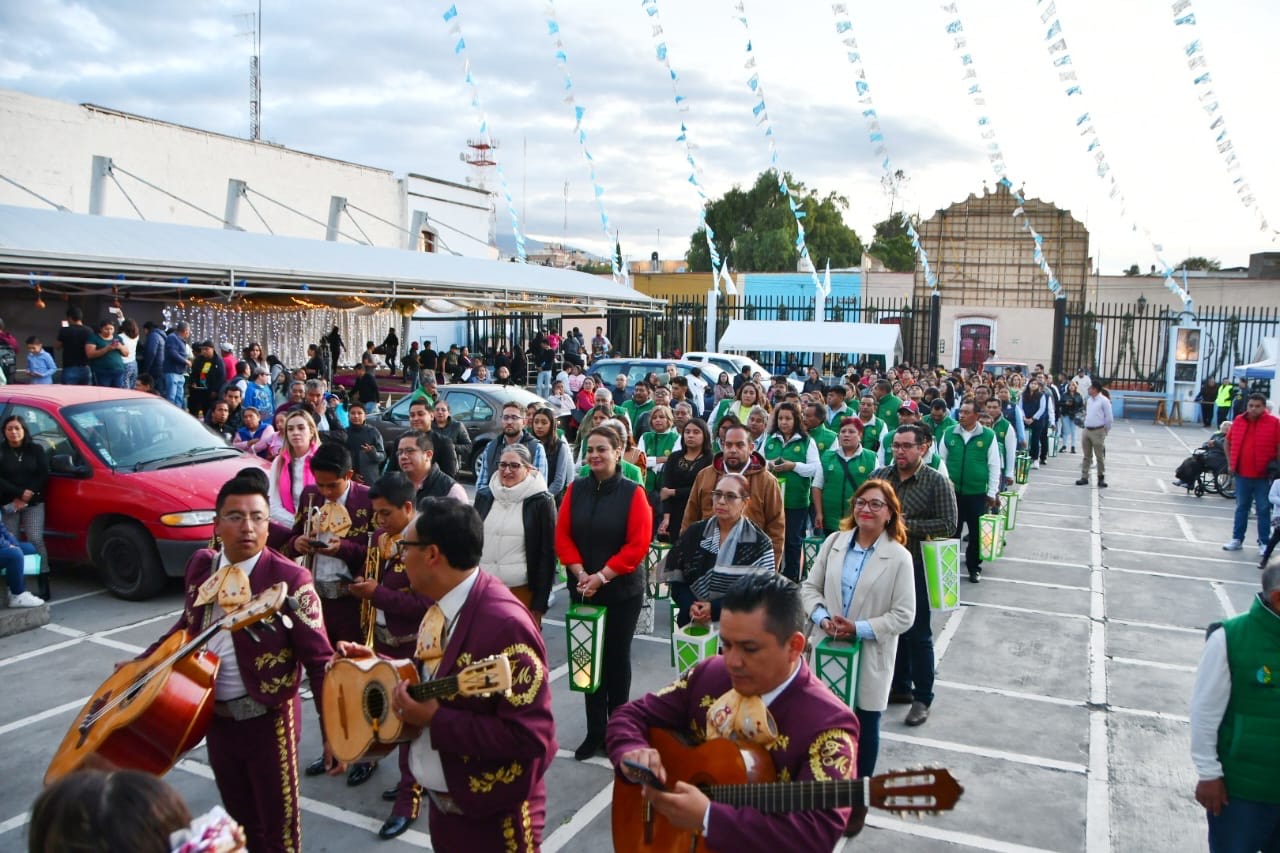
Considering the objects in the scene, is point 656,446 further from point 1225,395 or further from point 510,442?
point 1225,395

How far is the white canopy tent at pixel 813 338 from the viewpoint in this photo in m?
26.1

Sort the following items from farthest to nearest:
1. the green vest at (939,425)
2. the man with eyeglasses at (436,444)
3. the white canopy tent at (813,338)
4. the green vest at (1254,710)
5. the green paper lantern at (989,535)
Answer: the white canopy tent at (813,338), the green vest at (939,425), the green paper lantern at (989,535), the man with eyeglasses at (436,444), the green vest at (1254,710)

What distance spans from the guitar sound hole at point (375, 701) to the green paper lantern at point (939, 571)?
406cm

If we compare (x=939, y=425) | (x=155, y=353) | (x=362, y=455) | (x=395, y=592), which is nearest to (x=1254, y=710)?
(x=395, y=592)

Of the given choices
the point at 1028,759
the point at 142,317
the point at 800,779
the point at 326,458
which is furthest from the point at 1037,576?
the point at 142,317

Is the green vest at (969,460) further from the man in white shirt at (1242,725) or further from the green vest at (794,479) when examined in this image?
the man in white shirt at (1242,725)

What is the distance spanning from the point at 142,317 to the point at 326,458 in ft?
67.0

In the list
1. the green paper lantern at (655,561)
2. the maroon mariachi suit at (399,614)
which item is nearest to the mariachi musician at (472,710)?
the maroon mariachi suit at (399,614)

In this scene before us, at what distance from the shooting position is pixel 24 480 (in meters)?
8.45

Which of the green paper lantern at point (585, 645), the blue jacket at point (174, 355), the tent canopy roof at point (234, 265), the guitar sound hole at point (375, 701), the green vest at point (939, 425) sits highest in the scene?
the tent canopy roof at point (234, 265)

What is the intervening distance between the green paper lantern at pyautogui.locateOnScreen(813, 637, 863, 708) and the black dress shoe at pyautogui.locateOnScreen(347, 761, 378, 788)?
255 cm

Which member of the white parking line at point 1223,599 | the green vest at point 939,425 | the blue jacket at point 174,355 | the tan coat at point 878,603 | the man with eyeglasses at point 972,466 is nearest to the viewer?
the tan coat at point 878,603

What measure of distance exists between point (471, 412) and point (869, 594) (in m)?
10.9

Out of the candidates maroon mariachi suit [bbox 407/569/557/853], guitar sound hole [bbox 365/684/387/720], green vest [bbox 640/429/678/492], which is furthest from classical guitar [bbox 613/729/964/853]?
green vest [bbox 640/429/678/492]
